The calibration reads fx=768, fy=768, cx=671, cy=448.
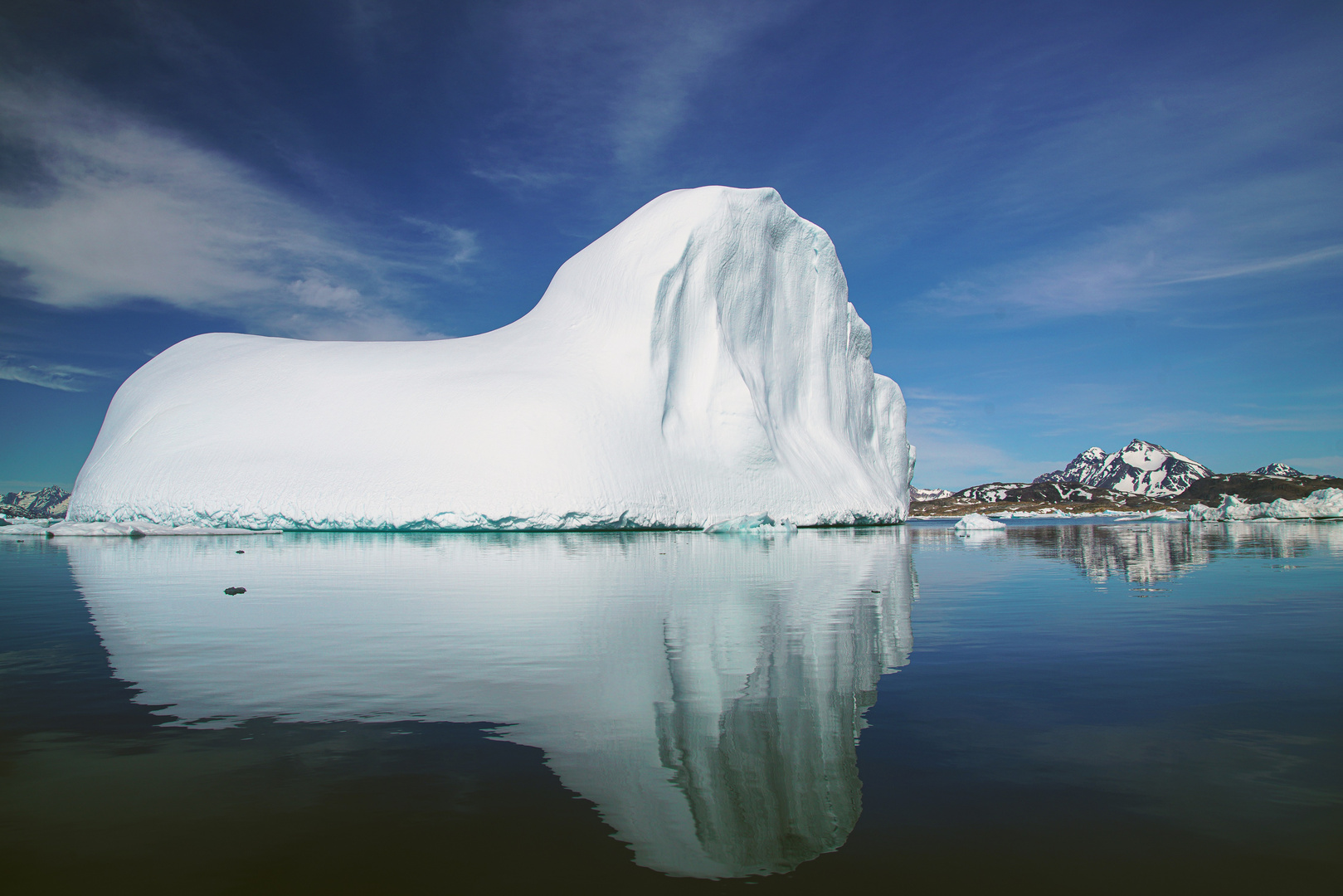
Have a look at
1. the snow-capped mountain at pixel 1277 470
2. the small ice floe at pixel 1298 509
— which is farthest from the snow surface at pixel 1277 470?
the small ice floe at pixel 1298 509

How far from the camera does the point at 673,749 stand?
9.43ft

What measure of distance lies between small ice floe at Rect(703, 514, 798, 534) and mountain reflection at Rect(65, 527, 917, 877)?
53.2 feet

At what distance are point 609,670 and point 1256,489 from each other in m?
95.3

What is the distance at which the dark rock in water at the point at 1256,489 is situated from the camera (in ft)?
239

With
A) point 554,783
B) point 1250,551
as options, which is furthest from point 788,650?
point 1250,551

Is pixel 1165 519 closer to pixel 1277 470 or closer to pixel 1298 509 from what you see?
pixel 1298 509

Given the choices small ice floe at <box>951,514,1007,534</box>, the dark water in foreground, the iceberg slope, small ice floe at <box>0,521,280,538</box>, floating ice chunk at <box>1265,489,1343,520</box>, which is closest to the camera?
the dark water in foreground

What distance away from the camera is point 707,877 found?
191 cm

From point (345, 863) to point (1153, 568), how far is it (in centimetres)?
1208

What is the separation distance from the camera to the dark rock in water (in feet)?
239

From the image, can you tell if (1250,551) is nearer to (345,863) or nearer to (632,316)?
(345,863)

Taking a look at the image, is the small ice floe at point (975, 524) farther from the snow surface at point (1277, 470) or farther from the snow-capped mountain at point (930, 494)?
the snow surface at point (1277, 470)

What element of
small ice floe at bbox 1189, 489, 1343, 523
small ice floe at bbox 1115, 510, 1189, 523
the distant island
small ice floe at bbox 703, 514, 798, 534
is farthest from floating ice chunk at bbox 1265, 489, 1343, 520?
small ice floe at bbox 703, 514, 798, 534

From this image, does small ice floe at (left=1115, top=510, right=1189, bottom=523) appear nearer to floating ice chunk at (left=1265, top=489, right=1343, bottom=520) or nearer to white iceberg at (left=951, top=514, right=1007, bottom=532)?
floating ice chunk at (left=1265, top=489, right=1343, bottom=520)
